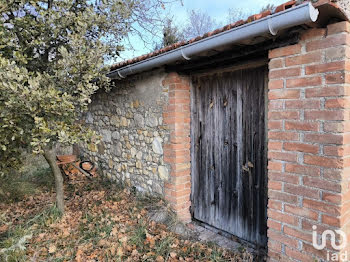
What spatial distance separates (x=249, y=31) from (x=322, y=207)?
1.59 meters

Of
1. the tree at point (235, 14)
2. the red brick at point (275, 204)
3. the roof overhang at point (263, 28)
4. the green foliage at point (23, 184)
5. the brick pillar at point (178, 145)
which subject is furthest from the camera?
the tree at point (235, 14)

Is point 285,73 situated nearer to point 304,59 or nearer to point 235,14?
point 304,59

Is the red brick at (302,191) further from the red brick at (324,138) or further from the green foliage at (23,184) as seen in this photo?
the green foliage at (23,184)

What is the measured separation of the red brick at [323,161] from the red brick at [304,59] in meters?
0.80

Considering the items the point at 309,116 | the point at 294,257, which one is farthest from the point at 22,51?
the point at 294,257

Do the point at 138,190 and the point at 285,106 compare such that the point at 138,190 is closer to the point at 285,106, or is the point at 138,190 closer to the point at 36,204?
the point at 36,204

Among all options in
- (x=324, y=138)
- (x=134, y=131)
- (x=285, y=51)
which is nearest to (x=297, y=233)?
(x=324, y=138)

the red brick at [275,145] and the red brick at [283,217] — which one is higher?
the red brick at [275,145]

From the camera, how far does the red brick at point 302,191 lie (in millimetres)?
1965

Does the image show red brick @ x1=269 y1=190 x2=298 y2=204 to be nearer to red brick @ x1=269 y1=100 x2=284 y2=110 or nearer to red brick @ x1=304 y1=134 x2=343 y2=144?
red brick @ x1=304 y1=134 x2=343 y2=144

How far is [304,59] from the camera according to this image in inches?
77.9

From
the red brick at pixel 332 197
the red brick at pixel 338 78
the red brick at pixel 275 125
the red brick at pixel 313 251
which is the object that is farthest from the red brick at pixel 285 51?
the red brick at pixel 313 251

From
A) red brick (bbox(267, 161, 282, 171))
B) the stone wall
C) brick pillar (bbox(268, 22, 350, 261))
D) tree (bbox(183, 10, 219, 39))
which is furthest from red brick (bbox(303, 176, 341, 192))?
tree (bbox(183, 10, 219, 39))

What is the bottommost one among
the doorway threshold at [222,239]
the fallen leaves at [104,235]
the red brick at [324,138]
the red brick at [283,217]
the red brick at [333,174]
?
the doorway threshold at [222,239]
